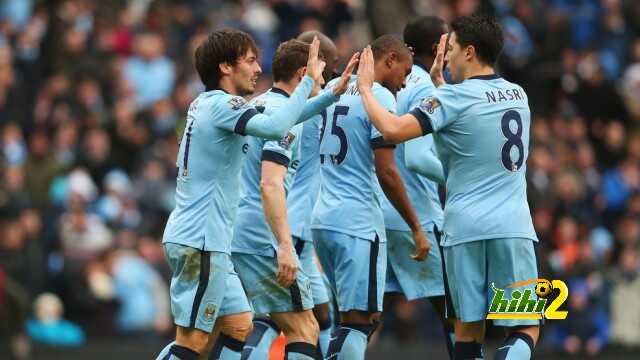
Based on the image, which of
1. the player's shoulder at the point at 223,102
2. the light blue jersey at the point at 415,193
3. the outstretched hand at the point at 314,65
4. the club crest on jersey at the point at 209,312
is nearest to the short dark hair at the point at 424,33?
the light blue jersey at the point at 415,193

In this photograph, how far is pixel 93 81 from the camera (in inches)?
814

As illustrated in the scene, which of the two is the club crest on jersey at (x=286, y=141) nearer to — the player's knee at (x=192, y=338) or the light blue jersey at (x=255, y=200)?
the light blue jersey at (x=255, y=200)

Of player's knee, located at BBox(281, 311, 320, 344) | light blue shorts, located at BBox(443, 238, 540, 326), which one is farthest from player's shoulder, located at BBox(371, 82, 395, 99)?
player's knee, located at BBox(281, 311, 320, 344)

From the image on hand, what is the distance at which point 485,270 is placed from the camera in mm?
10086

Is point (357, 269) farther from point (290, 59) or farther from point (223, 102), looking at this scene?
point (223, 102)

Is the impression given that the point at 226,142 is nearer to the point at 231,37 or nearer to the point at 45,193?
the point at 231,37

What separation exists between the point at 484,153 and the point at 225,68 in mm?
1803

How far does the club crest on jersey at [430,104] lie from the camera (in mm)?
9883

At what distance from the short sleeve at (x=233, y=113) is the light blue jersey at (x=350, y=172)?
1230mm

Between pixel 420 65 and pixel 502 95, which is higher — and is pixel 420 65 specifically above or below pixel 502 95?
above

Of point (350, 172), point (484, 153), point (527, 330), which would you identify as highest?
point (484, 153)

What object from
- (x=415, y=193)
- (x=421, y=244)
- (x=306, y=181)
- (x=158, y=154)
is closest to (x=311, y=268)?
(x=306, y=181)

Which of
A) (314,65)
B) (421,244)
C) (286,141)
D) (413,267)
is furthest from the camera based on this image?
(413,267)

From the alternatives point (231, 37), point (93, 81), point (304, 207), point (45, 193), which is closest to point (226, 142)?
point (231, 37)
